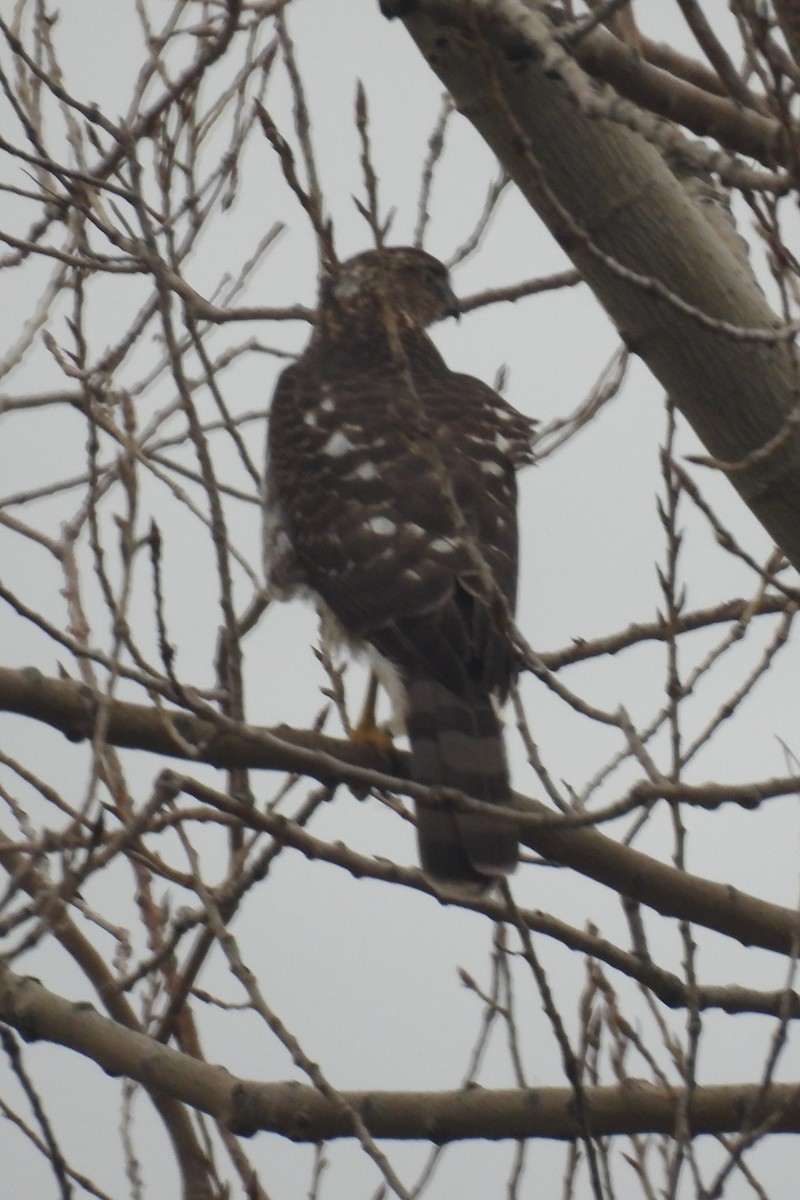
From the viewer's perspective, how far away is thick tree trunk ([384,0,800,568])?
2803 mm

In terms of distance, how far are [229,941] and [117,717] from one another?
1.44 feet

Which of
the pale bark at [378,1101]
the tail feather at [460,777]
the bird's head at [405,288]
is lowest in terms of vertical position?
the pale bark at [378,1101]

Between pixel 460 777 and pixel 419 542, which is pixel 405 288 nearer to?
pixel 419 542

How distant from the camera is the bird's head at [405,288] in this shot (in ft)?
17.4

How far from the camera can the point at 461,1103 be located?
289cm

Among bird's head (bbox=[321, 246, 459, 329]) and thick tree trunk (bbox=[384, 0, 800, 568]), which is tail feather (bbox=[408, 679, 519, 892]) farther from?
bird's head (bbox=[321, 246, 459, 329])

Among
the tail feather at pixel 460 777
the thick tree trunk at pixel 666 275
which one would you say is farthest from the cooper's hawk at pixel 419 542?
the thick tree trunk at pixel 666 275

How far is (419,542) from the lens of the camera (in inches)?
146

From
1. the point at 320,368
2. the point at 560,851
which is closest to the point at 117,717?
the point at 560,851

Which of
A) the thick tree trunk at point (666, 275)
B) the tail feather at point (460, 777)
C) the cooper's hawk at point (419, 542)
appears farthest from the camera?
the cooper's hawk at point (419, 542)

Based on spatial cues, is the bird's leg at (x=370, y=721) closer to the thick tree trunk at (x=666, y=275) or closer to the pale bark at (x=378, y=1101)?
the pale bark at (x=378, y=1101)

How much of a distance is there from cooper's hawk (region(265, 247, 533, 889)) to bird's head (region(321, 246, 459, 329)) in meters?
0.29

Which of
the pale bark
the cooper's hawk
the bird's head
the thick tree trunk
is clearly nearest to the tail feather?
the cooper's hawk

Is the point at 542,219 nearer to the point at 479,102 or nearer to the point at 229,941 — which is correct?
the point at 479,102
